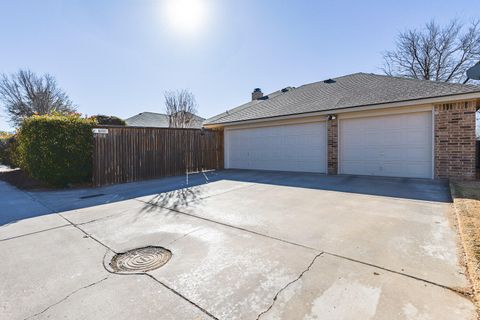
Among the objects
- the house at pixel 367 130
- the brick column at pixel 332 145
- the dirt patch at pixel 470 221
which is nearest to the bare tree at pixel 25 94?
the house at pixel 367 130

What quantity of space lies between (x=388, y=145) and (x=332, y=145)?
6.33 feet

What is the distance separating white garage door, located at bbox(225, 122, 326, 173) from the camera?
33.2 feet

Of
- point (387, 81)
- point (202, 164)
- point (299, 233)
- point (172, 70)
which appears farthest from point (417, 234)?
point (172, 70)

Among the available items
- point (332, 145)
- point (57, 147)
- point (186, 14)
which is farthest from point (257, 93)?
point (57, 147)

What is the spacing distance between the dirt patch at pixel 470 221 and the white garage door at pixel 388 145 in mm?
1530

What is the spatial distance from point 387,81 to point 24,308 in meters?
12.6

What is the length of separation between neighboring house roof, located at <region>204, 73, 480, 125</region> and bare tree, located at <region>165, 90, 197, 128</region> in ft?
36.3

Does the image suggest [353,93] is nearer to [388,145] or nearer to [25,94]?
[388,145]

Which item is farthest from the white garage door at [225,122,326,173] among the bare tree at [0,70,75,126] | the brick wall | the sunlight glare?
the bare tree at [0,70,75,126]

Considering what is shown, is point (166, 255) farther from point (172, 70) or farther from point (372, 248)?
point (172, 70)

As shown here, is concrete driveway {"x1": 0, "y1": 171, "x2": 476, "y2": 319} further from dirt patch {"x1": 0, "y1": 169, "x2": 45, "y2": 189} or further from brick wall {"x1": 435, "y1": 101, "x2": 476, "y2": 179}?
dirt patch {"x1": 0, "y1": 169, "x2": 45, "y2": 189}

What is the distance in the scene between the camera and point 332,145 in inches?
377

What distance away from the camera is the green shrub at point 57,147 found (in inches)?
314

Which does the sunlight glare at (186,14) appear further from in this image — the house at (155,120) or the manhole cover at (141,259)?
the house at (155,120)
